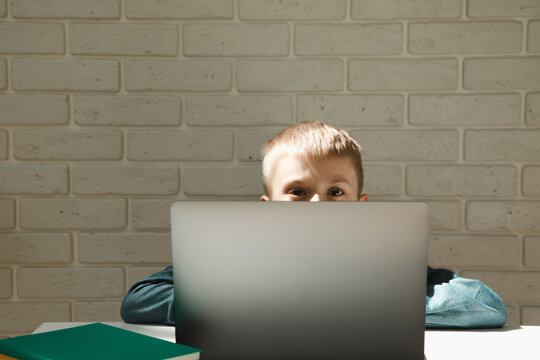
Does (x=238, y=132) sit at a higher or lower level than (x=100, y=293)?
higher

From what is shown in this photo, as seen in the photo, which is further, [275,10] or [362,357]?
[275,10]

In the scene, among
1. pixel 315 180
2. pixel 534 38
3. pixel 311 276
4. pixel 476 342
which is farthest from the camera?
pixel 534 38

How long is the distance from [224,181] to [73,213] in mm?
495

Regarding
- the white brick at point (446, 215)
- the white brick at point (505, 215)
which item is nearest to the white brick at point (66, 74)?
the white brick at point (446, 215)

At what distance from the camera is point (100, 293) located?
1602mm

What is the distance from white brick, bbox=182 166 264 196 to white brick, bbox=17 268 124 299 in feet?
1.38

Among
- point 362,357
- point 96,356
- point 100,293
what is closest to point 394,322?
point 362,357

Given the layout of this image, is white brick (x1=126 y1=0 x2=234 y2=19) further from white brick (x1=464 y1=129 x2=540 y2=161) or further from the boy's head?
white brick (x1=464 y1=129 x2=540 y2=161)

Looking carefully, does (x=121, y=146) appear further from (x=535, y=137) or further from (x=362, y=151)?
(x=535, y=137)

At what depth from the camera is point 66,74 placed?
5.17ft

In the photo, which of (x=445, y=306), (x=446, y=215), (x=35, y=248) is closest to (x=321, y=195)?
Result: (x=445, y=306)

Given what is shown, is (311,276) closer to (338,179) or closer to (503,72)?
(338,179)

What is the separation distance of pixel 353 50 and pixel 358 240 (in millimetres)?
1093

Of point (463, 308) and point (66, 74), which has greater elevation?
point (66, 74)
